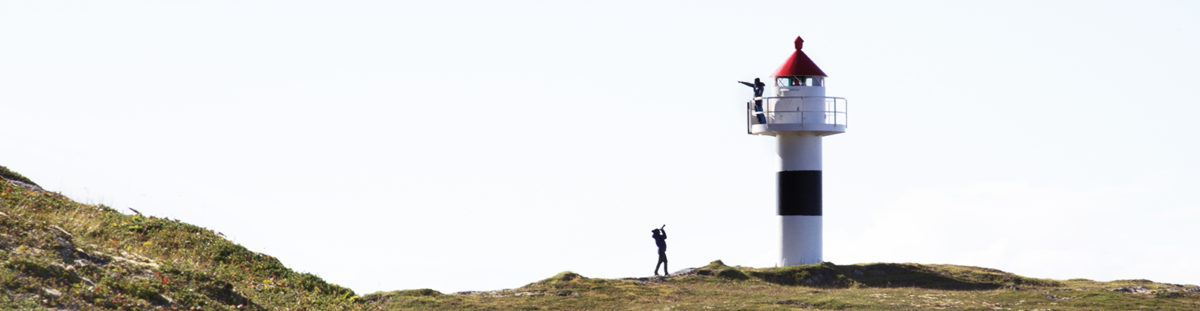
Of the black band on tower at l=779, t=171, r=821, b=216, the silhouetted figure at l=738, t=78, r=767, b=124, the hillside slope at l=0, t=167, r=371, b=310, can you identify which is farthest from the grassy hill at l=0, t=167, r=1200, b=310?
the silhouetted figure at l=738, t=78, r=767, b=124

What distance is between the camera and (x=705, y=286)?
117 feet

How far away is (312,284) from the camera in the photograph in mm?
27797

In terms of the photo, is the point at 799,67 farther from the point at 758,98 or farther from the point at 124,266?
the point at 124,266

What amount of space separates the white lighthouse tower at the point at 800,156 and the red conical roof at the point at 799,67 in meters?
0.04

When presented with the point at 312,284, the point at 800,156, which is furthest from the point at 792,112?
the point at 312,284

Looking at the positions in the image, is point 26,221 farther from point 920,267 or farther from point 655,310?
point 920,267

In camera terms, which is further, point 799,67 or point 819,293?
point 799,67

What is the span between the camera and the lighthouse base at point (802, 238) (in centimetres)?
4103

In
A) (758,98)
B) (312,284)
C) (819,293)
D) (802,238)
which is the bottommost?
(312,284)

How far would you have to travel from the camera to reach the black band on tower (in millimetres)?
40906

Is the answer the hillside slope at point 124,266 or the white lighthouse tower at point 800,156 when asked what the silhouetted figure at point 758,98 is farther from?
the hillside slope at point 124,266

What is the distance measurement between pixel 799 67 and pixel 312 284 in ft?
70.0

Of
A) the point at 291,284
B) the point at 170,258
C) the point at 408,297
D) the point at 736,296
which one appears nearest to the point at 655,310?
the point at 736,296

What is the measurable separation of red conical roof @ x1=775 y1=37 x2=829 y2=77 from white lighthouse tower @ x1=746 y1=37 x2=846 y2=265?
37 millimetres
